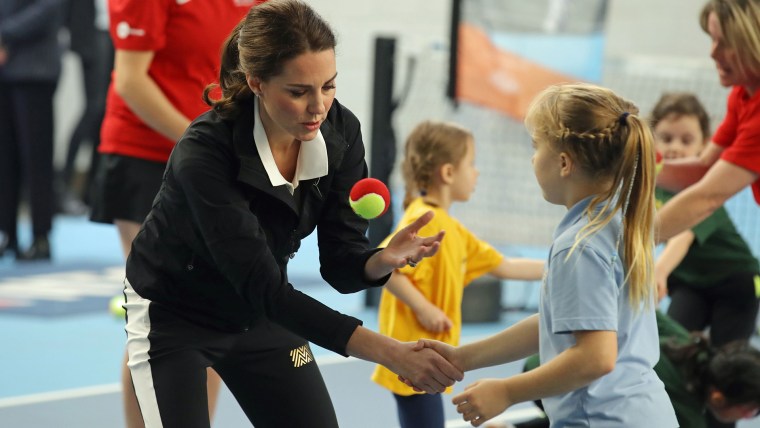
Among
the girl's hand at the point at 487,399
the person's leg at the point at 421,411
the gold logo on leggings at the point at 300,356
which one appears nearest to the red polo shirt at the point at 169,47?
the gold logo on leggings at the point at 300,356

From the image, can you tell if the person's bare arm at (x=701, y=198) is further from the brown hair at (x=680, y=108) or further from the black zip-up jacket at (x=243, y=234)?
the black zip-up jacket at (x=243, y=234)

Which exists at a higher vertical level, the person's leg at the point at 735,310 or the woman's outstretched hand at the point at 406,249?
the woman's outstretched hand at the point at 406,249

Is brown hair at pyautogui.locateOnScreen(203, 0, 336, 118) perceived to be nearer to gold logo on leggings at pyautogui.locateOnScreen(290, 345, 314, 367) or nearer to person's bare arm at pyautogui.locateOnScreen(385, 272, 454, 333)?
gold logo on leggings at pyautogui.locateOnScreen(290, 345, 314, 367)

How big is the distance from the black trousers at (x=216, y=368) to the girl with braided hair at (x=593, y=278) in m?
0.35

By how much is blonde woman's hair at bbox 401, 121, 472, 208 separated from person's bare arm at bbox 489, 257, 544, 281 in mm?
382

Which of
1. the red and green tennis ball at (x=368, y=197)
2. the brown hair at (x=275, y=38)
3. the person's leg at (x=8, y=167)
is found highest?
the brown hair at (x=275, y=38)

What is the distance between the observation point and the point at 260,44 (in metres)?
2.52

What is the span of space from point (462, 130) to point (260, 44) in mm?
1420

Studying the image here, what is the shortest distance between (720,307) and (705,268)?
17cm

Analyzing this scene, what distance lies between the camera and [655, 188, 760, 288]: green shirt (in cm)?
438

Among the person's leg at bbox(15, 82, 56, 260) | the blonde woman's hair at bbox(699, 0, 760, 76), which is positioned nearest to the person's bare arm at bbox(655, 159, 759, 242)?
the blonde woman's hair at bbox(699, 0, 760, 76)

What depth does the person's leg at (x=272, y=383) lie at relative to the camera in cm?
273

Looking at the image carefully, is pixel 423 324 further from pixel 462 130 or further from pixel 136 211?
pixel 136 211

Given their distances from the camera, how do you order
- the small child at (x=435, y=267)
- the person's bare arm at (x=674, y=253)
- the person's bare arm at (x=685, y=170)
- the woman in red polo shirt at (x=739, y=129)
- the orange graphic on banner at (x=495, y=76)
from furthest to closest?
the orange graphic on banner at (x=495, y=76) → the person's bare arm at (x=674, y=253) → the person's bare arm at (x=685, y=170) → the small child at (x=435, y=267) → the woman in red polo shirt at (x=739, y=129)
